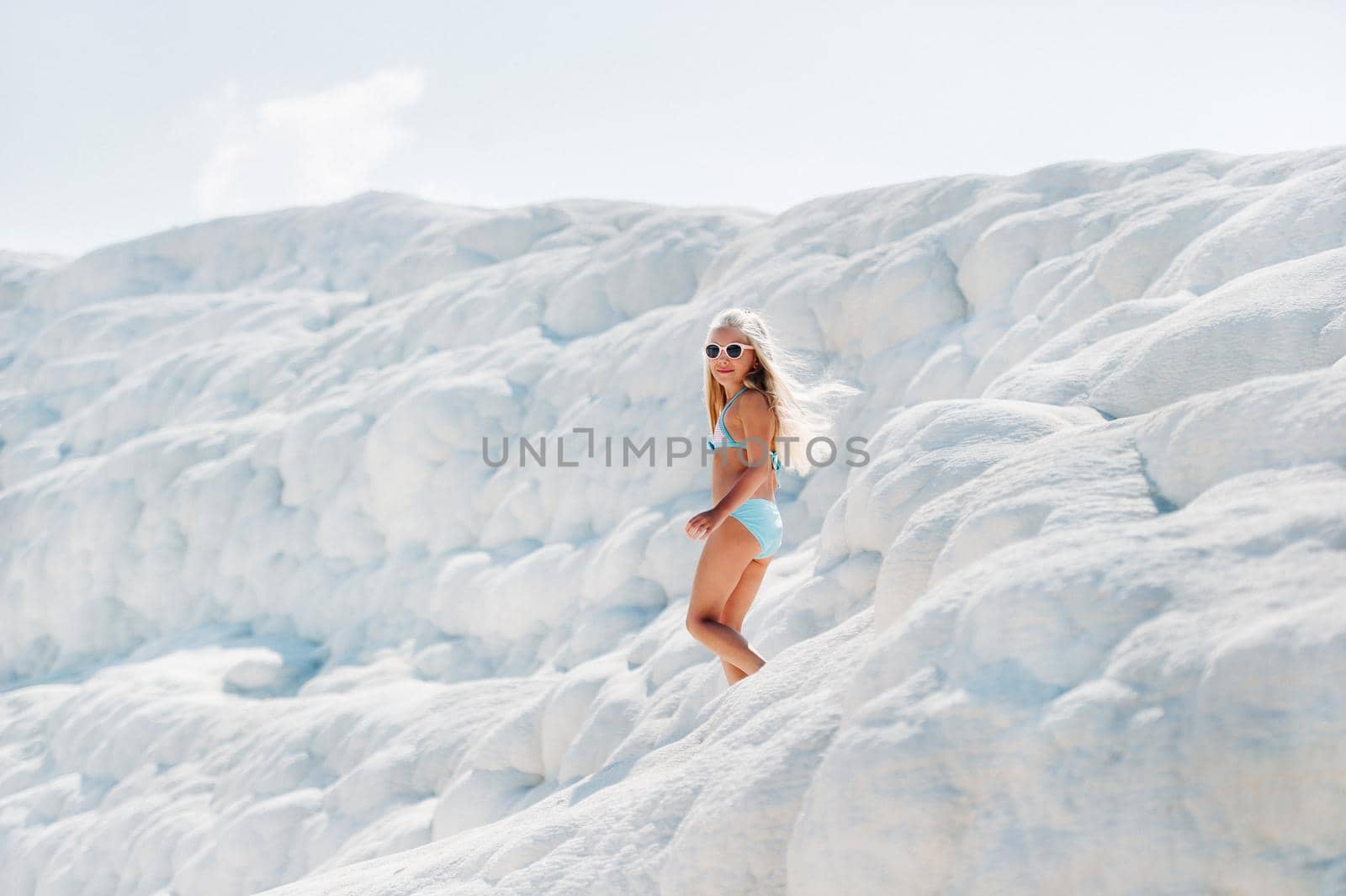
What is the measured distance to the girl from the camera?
384cm

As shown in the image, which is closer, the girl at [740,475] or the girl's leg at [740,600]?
the girl at [740,475]

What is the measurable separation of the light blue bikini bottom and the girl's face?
459mm

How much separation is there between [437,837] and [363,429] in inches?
246

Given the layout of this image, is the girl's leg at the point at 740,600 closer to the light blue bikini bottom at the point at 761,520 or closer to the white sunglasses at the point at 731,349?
the light blue bikini bottom at the point at 761,520

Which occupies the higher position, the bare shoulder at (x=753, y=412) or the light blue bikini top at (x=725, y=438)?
the bare shoulder at (x=753, y=412)

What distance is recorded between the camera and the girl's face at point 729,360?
3945 millimetres

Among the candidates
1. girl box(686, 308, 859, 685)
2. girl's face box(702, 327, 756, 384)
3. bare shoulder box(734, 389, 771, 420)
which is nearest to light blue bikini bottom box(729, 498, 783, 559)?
girl box(686, 308, 859, 685)

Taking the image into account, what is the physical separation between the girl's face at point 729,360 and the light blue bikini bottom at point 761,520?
0.46 m

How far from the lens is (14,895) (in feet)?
28.1

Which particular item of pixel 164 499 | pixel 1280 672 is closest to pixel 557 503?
pixel 164 499

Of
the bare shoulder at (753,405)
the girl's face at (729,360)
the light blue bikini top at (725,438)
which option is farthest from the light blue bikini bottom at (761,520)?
the girl's face at (729,360)

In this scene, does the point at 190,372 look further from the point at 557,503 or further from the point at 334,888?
the point at 334,888

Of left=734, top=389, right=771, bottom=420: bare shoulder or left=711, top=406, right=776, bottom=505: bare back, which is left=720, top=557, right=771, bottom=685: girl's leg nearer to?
left=711, top=406, right=776, bottom=505: bare back

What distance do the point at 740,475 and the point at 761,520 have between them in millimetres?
182
